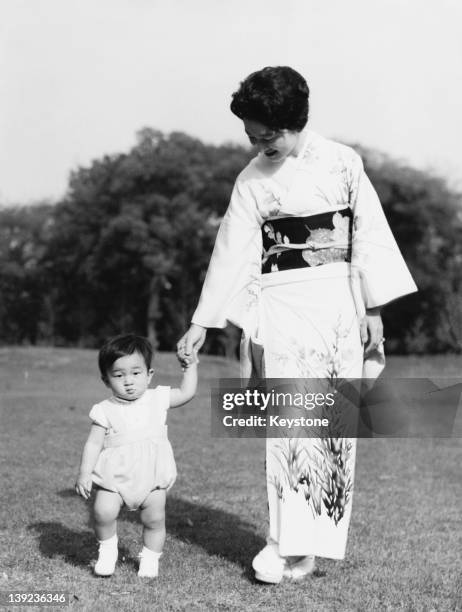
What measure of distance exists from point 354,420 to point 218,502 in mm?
1930

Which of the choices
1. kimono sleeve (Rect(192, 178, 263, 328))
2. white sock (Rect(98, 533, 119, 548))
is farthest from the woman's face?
white sock (Rect(98, 533, 119, 548))

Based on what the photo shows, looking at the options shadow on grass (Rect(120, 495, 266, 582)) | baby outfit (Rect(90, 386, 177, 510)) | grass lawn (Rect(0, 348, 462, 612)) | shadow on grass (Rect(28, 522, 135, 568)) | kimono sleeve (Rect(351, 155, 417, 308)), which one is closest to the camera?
grass lawn (Rect(0, 348, 462, 612))

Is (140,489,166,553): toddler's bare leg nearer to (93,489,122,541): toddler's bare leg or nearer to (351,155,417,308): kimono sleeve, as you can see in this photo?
(93,489,122,541): toddler's bare leg

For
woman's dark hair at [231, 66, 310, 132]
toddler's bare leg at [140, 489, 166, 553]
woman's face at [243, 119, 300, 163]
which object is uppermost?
woman's dark hair at [231, 66, 310, 132]

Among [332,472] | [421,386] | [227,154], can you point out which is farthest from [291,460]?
[227,154]

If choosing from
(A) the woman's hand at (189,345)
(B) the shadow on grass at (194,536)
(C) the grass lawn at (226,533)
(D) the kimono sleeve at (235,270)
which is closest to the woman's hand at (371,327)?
(D) the kimono sleeve at (235,270)

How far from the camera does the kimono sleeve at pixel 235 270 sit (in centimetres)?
350

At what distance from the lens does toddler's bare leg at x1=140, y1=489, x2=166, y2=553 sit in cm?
336

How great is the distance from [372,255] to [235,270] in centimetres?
59

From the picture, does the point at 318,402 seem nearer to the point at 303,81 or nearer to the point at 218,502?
the point at 303,81

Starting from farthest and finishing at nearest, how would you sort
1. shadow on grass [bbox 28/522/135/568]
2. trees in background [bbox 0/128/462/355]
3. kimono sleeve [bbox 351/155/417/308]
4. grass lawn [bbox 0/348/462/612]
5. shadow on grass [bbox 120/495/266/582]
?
trees in background [bbox 0/128/462/355] < shadow on grass [bbox 120/495/266/582] < shadow on grass [bbox 28/522/135/568] < kimono sleeve [bbox 351/155/417/308] < grass lawn [bbox 0/348/462/612]

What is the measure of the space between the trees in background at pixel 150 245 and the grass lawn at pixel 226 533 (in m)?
18.2

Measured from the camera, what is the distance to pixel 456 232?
2811 cm

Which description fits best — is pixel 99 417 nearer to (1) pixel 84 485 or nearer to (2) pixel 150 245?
(1) pixel 84 485
